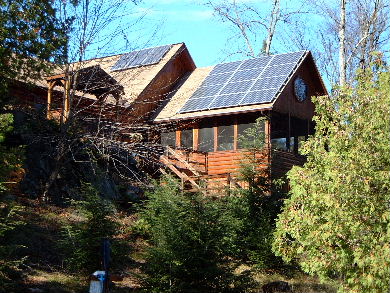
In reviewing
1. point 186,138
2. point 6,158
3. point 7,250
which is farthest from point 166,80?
point 7,250

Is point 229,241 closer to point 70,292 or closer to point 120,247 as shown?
point 120,247

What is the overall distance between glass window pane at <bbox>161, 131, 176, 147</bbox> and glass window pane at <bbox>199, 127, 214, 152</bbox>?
5.87 ft

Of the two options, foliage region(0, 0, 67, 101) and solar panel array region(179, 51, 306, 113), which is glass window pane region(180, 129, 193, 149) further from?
foliage region(0, 0, 67, 101)

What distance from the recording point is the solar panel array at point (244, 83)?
24.8 m

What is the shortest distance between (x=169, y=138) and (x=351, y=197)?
1722cm

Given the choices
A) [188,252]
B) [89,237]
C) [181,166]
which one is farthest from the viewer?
[181,166]

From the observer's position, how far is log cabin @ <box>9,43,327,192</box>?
23531mm

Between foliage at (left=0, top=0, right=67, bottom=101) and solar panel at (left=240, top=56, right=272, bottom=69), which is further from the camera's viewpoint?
solar panel at (left=240, top=56, right=272, bottom=69)

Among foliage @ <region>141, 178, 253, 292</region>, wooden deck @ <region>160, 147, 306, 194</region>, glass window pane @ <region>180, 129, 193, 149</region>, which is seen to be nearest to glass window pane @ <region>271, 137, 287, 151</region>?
wooden deck @ <region>160, 147, 306, 194</region>

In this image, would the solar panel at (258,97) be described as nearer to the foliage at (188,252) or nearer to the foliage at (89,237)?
the foliage at (188,252)

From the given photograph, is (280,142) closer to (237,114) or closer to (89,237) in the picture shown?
(237,114)

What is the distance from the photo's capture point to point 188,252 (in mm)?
13695

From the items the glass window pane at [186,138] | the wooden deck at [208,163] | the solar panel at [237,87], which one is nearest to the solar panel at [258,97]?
the solar panel at [237,87]

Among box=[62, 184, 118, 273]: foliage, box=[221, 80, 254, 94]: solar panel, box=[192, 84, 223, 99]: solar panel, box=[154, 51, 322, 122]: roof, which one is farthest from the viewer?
box=[192, 84, 223, 99]: solar panel
